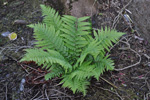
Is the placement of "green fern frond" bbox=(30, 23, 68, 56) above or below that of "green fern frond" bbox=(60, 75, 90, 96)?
above

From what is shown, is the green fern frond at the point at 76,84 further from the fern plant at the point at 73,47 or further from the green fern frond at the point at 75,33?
the green fern frond at the point at 75,33

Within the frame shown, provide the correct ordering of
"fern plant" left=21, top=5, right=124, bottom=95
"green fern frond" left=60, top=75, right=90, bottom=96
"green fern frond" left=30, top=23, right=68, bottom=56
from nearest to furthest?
"green fern frond" left=60, top=75, right=90, bottom=96, "fern plant" left=21, top=5, right=124, bottom=95, "green fern frond" left=30, top=23, right=68, bottom=56

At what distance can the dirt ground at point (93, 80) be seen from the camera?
7.39 ft

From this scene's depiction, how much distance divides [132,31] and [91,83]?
60.1 inches

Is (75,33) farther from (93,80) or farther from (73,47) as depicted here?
(93,80)

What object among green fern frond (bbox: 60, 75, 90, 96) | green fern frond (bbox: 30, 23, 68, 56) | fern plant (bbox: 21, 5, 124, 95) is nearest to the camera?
green fern frond (bbox: 60, 75, 90, 96)

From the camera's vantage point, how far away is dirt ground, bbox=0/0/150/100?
2.25 m

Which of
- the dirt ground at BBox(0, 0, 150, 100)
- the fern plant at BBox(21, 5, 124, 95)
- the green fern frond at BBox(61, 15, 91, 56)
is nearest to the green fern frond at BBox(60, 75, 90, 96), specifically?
the fern plant at BBox(21, 5, 124, 95)

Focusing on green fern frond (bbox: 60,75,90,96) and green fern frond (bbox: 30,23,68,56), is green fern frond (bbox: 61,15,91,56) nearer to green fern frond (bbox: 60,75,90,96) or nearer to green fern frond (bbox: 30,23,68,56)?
green fern frond (bbox: 30,23,68,56)

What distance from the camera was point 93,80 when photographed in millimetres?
2414

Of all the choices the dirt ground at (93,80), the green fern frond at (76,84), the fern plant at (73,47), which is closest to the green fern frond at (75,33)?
the fern plant at (73,47)

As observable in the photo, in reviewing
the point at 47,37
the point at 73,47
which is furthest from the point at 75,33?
the point at 47,37

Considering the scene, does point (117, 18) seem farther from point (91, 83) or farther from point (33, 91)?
point (33, 91)

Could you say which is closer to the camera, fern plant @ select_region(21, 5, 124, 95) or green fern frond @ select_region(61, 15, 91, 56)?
fern plant @ select_region(21, 5, 124, 95)
